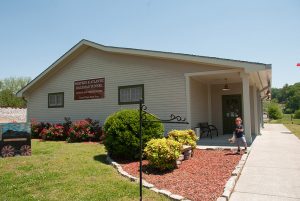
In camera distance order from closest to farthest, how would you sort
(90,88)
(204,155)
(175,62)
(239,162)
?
(239,162), (204,155), (175,62), (90,88)

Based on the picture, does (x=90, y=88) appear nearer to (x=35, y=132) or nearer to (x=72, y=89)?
(x=72, y=89)

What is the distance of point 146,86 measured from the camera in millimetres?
14039

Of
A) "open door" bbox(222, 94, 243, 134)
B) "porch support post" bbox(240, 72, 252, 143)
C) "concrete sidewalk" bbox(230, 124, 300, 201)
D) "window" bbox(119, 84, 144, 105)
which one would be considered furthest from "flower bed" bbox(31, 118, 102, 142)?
"concrete sidewalk" bbox(230, 124, 300, 201)

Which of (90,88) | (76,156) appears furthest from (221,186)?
(90,88)

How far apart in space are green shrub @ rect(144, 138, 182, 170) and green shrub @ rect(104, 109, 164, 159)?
1080 mm

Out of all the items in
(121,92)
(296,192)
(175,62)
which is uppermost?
(175,62)

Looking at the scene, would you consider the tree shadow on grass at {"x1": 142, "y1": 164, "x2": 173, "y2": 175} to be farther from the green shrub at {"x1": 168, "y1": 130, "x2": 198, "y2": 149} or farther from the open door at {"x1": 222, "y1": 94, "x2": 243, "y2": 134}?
the open door at {"x1": 222, "y1": 94, "x2": 243, "y2": 134}

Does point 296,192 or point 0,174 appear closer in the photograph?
point 296,192

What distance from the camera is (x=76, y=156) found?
31.1ft

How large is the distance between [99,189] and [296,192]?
13.5ft

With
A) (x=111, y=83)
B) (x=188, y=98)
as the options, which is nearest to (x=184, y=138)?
(x=188, y=98)

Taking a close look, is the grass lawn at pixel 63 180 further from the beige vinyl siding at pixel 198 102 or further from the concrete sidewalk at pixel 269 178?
the beige vinyl siding at pixel 198 102

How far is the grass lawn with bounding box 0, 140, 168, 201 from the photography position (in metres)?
5.58

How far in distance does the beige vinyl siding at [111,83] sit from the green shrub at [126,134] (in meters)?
4.45
